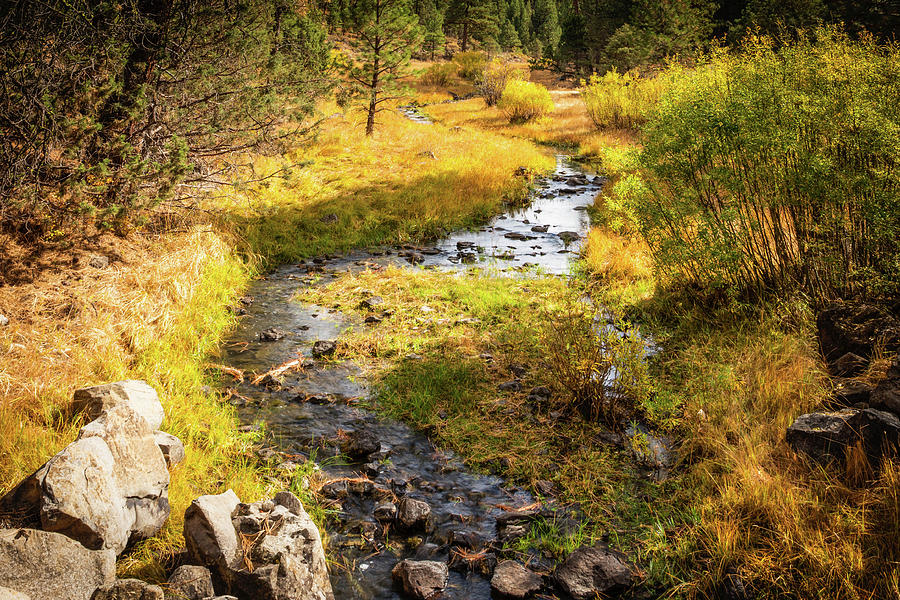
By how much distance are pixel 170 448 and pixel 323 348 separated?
2.93 metres

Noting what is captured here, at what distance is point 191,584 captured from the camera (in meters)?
3.17

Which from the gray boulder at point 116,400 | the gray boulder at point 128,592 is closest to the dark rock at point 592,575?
the gray boulder at point 128,592

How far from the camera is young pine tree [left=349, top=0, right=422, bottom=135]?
1894 centimetres

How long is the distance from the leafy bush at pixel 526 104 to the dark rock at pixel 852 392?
23.9 metres

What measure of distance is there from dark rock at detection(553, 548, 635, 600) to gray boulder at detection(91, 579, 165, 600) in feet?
8.18

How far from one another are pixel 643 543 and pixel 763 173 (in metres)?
4.73

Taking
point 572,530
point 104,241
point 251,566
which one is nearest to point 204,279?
point 104,241

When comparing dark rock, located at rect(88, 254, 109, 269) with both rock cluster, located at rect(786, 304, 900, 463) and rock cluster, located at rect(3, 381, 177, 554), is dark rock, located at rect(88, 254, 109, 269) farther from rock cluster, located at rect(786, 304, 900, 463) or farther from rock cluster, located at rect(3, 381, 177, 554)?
rock cluster, located at rect(786, 304, 900, 463)

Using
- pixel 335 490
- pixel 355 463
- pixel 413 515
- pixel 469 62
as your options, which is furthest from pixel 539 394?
pixel 469 62

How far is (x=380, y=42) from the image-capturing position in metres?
19.5

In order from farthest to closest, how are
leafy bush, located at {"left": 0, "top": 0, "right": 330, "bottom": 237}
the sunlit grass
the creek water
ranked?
the sunlit grass → leafy bush, located at {"left": 0, "top": 0, "right": 330, "bottom": 237} → the creek water

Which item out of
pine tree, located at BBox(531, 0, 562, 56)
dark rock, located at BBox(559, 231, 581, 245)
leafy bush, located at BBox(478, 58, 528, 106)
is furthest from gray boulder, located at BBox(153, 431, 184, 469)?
pine tree, located at BBox(531, 0, 562, 56)

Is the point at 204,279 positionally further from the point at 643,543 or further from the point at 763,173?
the point at 763,173

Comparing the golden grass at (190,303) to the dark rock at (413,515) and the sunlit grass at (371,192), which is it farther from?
the dark rock at (413,515)
